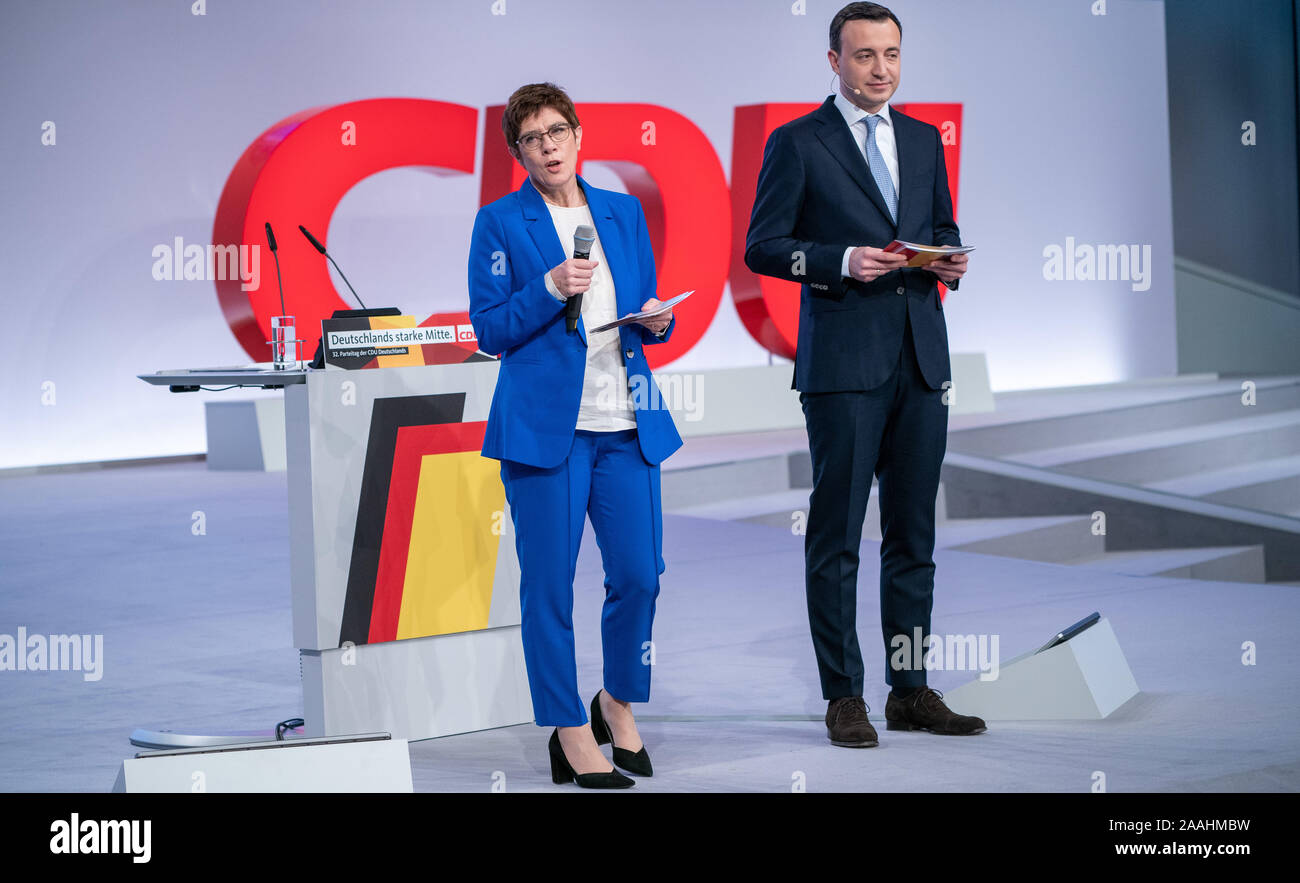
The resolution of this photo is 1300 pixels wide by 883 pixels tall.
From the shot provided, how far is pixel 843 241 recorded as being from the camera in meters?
3.17

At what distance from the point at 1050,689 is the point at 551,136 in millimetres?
1748

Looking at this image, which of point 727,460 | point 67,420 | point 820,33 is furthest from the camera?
point 820,33

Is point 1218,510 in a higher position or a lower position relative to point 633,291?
lower

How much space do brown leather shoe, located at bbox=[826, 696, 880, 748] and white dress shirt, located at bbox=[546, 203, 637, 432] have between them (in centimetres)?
81

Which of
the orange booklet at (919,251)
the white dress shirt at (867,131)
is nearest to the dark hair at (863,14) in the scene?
the white dress shirt at (867,131)

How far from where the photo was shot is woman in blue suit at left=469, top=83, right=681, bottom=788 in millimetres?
2848

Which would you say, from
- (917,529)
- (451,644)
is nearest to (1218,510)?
(917,529)

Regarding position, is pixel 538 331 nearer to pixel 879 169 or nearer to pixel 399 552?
pixel 399 552

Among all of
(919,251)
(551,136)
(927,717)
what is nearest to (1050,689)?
(927,717)

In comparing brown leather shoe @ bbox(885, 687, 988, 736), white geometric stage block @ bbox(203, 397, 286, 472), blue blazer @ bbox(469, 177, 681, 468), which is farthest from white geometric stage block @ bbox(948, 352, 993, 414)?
blue blazer @ bbox(469, 177, 681, 468)

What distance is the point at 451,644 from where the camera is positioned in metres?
3.43

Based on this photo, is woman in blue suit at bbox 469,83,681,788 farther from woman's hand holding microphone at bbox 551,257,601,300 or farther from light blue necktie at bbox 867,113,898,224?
light blue necktie at bbox 867,113,898,224
